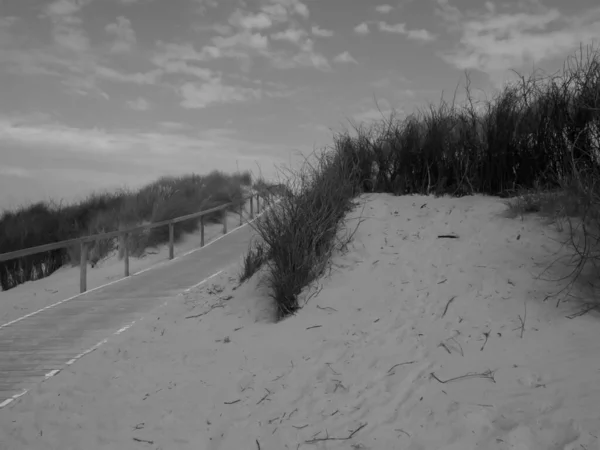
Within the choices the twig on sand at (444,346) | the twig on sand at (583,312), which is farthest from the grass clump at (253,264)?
the twig on sand at (583,312)

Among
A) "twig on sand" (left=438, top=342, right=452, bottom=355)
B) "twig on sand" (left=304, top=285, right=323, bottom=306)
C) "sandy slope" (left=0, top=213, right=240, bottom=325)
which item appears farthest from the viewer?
→ "sandy slope" (left=0, top=213, right=240, bottom=325)

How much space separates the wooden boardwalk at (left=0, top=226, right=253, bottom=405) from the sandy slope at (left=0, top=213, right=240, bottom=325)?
52.2 inches

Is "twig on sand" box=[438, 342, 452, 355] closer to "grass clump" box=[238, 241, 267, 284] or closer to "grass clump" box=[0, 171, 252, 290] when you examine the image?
"grass clump" box=[238, 241, 267, 284]

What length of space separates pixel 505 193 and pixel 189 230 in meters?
10.2

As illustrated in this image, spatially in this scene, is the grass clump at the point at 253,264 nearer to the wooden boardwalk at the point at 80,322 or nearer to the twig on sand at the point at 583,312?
the wooden boardwalk at the point at 80,322

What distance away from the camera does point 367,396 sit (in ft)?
13.3

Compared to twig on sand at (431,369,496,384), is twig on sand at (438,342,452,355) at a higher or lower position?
higher

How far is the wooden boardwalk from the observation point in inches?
218

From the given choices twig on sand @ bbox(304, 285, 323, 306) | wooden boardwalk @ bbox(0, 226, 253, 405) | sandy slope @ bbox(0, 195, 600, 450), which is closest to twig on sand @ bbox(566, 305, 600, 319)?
sandy slope @ bbox(0, 195, 600, 450)

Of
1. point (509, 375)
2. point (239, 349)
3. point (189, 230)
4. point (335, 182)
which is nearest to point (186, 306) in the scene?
point (239, 349)

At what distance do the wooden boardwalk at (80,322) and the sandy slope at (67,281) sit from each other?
1325 millimetres

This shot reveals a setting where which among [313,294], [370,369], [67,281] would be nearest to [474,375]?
[370,369]

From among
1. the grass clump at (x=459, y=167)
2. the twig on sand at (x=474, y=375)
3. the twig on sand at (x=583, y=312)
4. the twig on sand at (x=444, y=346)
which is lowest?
the twig on sand at (x=474, y=375)

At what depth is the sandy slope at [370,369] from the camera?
3.47 metres
